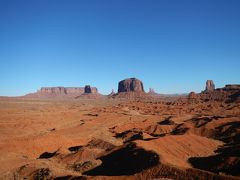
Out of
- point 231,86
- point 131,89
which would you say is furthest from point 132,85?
point 231,86

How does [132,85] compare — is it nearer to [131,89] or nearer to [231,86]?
[131,89]

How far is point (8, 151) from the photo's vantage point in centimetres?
3225

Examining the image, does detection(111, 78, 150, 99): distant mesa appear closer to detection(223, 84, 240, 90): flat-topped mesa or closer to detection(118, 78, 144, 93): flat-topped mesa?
detection(118, 78, 144, 93): flat-topped mesa

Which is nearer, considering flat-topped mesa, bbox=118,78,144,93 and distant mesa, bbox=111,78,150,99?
distant mesa, bbox=111,78,150,99

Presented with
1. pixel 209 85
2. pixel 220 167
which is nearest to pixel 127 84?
pixel 209 85

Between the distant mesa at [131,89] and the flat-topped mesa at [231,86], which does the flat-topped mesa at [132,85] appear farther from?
the flat-topped mesa at [231,86]

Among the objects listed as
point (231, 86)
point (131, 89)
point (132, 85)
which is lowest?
point (231, 86)

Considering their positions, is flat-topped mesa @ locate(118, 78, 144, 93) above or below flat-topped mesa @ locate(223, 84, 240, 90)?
above

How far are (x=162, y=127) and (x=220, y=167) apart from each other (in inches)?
1009

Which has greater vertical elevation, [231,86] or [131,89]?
[131,89]

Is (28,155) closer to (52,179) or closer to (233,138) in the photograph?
(52,179)

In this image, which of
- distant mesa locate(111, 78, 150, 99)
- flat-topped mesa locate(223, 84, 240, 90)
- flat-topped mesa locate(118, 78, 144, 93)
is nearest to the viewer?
flat-topped mesa locate(223, 84, 240, 90)

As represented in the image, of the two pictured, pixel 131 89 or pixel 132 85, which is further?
pixel 131 89

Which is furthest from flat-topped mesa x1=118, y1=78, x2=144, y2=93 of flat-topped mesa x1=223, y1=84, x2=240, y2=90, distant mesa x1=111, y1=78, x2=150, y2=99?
flat-topped mesa x1=223, y1=84, x2=240, y2=90
